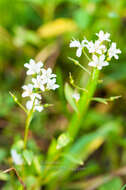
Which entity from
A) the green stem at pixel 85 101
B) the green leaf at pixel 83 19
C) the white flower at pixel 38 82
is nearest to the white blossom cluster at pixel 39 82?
the white flower at pixel 38 82

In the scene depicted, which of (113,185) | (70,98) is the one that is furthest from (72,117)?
(113,185)

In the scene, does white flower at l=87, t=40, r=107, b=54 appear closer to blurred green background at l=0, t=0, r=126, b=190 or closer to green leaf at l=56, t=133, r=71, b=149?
green leaf at l=56, t=133, r=71, b=149

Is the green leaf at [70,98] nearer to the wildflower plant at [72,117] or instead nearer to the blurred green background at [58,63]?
the wildflower plant at [72,117]

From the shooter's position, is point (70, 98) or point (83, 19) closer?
point (70, 98)

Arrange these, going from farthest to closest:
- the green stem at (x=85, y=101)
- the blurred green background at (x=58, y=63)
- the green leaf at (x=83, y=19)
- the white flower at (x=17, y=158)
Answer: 1. the green leaf at (x=83, y=19)
2. the blurred green background at (x=58, y=63)
3. the white flower at (x=17, y=158)
4. the green stem at (x=85, y=101)

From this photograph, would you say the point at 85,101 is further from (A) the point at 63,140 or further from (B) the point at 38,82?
(B) the point at 38,82

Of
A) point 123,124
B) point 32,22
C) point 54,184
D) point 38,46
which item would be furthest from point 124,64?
point 54,184

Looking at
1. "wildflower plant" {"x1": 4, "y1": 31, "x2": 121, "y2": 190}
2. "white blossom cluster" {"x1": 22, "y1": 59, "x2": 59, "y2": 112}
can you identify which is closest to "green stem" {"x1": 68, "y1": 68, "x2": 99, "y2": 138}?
"wildflower plant" {"x1": 4, "y1": 31, "x2": 121, "y2": 190}
